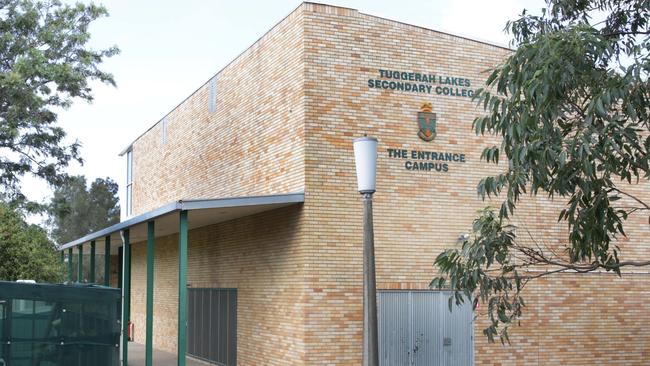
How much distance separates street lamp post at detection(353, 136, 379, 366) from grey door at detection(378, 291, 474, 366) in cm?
546

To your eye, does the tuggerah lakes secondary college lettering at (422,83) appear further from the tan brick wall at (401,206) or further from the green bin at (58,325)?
the green bin at (58,325)

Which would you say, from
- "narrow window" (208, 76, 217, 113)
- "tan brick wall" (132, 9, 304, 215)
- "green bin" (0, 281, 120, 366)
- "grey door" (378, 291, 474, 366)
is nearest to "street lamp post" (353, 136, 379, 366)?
"green bin" (0, 281, 120, 366)

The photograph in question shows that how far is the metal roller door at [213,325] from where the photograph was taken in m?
18.9

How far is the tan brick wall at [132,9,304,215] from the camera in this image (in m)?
16.3

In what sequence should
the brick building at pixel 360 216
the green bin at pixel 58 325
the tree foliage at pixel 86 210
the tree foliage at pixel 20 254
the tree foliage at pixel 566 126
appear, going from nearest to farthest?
the tree foliage at pixel 566 126 → the green bin at pixel 58 325 → the brick building at pixel 360 216 → the tree foliage at pixel 20 254 → the tree foliage at pixel 86 210

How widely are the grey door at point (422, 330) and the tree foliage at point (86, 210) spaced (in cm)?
5649

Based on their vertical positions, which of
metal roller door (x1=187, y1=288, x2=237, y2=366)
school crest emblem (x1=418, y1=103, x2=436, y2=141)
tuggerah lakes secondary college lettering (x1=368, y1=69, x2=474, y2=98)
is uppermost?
tuggerah lakes secondary college lettering (x1=368, y1=69, x2=474, y2=98)

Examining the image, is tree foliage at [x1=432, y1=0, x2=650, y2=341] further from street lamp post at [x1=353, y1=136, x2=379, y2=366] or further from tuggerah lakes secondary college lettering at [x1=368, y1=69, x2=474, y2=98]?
tuggerah lakes secondary college lettering at [x1=368, y1=69, x2=474, y2=98]

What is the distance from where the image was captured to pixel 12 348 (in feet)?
38.7

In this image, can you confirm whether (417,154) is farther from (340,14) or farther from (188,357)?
(188,357)

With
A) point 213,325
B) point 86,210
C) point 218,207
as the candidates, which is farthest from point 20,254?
point 86,210

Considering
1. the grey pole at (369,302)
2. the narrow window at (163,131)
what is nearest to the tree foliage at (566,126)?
the grey pole at (369,302)

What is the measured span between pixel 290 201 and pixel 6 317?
5393mm

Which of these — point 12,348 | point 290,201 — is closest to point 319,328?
point 290,201
